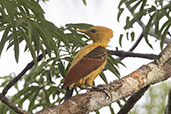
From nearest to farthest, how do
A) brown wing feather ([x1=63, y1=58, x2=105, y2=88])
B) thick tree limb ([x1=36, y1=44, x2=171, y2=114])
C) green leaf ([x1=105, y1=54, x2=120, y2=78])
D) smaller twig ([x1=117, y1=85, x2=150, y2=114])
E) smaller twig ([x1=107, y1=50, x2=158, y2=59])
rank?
thick tree limb ([x1=36, y1=44, x2=171, y2=114]) < brown wing feather ([x1=63, y1=58, x2=105, y2=88]) < smaller twig ([x1=117, y1=85, x2=150, y2=114]) < green leaf ([x1=105, y1=54, x2=120, y2=78]) < smaller twig ([x1=107, y1=50, x2=158, y2=59])

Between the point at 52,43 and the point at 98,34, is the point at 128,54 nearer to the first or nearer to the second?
the point at 98,34

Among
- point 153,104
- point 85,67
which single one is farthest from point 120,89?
point 153,104

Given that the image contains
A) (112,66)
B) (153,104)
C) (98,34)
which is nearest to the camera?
(112,66)

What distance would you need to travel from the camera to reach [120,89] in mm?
2688

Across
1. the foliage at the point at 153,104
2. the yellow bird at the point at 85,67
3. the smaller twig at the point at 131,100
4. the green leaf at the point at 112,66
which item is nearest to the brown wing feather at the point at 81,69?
the yellow bird at the point at 85,67

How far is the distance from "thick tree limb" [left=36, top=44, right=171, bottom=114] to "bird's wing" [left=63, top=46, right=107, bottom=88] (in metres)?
0.26

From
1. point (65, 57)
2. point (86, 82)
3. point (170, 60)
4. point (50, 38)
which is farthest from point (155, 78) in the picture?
point (50, 38)

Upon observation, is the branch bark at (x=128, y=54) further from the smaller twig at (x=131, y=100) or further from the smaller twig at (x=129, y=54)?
the smaller twig at (x=131, y=100)

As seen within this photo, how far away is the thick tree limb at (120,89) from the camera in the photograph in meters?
2.22

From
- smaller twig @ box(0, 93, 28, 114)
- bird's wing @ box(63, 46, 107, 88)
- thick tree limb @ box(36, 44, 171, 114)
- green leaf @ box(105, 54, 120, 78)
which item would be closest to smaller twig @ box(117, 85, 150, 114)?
thick tree limb @ box(36, 44, 171, 114)

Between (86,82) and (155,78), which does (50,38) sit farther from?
(155,78)

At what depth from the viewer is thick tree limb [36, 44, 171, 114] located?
7.30 feet

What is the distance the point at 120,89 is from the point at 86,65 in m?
0.52

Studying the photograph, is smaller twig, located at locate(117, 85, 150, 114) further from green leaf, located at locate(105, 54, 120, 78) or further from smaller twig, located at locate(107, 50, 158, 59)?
smaller twig, located at locate(107, 50, 158, 59)
